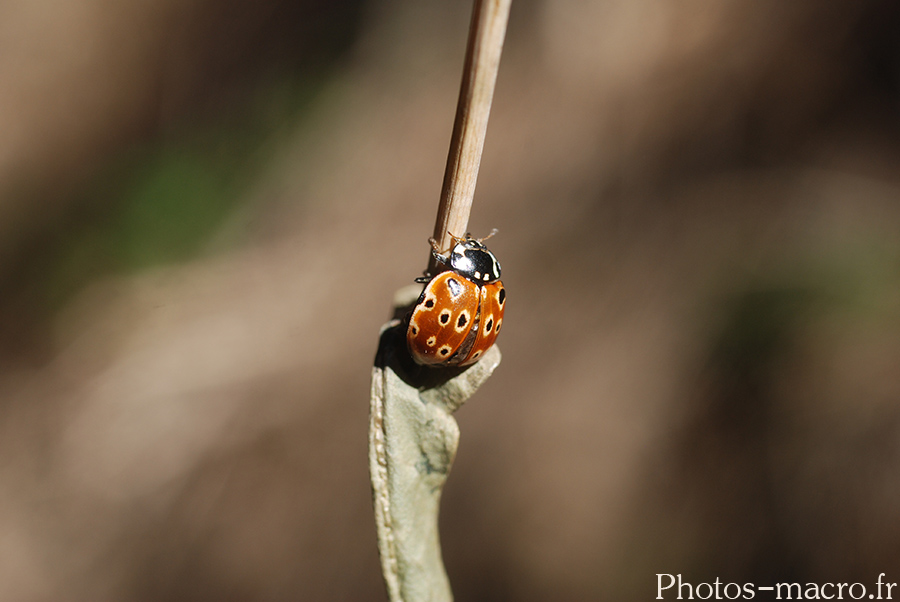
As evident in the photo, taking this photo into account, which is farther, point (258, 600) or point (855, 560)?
point (258, 600)

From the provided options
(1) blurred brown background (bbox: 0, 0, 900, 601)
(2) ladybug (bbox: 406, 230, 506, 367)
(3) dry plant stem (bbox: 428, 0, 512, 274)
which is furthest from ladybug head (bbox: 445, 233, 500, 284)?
(1) blurred brown background (bbox: 0, 0, 900, 601)

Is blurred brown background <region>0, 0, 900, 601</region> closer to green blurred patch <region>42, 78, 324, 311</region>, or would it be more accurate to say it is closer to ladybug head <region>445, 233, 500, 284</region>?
green blurred patch <region>42, 78, 324, 311</region>

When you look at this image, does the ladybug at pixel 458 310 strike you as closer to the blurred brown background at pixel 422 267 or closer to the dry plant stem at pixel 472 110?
the dry plant stem at pixel 472 110

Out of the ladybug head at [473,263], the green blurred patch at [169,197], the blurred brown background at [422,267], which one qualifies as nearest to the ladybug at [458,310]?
the ladybug head at [473,263]

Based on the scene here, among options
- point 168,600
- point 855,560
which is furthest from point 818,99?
point 168,600

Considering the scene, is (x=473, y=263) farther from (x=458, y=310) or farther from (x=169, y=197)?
(x=169, y=197)

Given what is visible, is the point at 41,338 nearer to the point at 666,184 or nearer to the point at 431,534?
the point at 431,534
